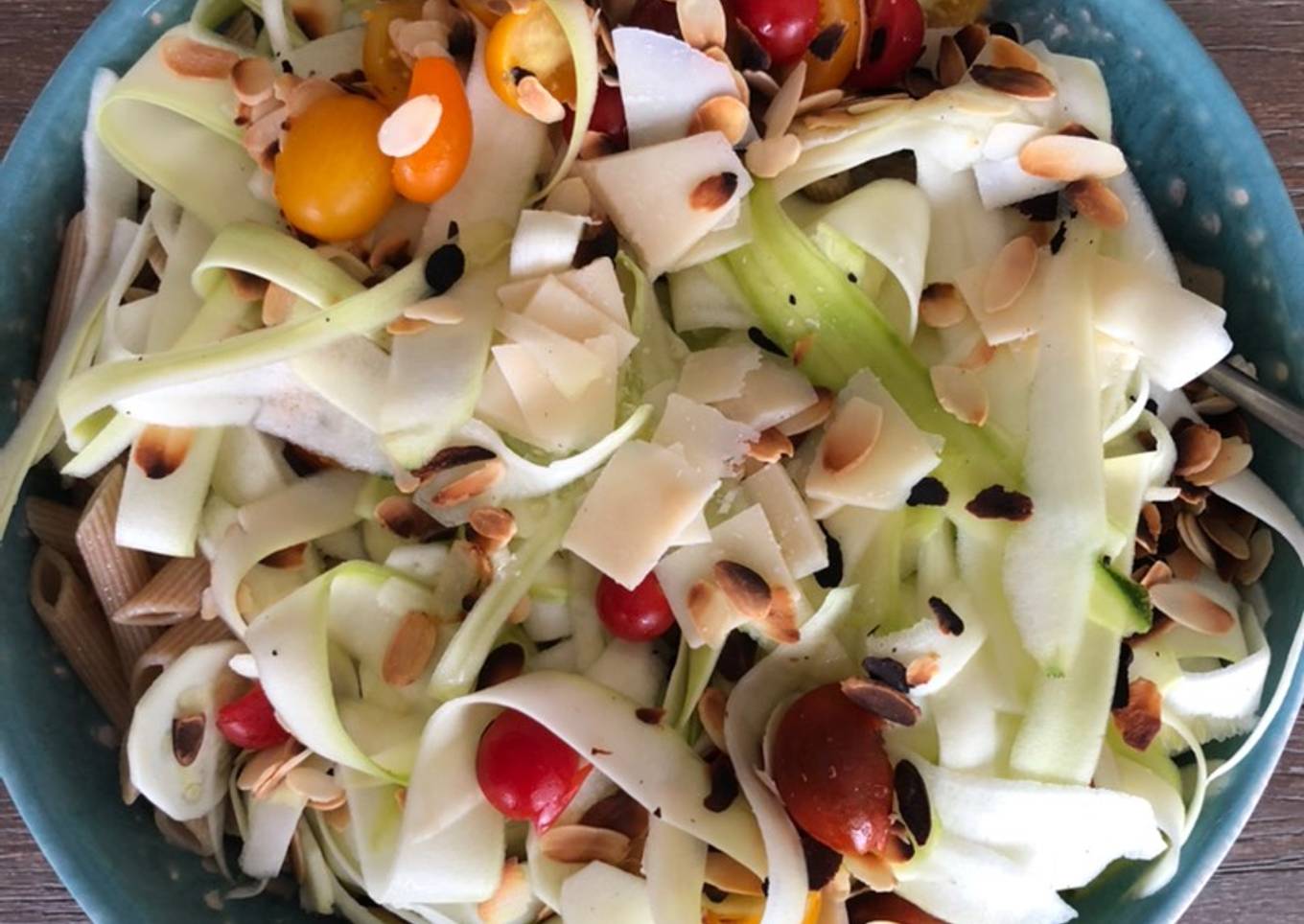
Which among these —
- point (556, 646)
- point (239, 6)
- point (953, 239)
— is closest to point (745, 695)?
point (556, 646)

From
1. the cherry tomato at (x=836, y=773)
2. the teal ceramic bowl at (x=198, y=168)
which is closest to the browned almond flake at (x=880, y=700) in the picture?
the cherry tomato at (x=836, y=773)

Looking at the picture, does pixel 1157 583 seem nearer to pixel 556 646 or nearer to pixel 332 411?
pixel 556 646

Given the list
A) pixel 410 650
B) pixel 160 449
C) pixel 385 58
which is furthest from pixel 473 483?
pixel 385 58

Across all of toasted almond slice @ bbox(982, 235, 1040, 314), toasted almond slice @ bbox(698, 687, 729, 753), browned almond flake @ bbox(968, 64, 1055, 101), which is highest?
browned almond flake @ bbox(968, 64, 1055, 101)

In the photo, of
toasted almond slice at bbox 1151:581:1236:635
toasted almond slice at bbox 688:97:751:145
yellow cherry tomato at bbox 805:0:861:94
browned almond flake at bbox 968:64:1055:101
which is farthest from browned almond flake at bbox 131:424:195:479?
toasted almond slice at bbox 1151:581:1236:635

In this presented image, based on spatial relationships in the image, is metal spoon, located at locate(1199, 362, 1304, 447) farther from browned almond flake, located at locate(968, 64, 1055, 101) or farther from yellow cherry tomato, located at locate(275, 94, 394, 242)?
yellow cherry tomato, located at locate(275, 94, 394, 242)

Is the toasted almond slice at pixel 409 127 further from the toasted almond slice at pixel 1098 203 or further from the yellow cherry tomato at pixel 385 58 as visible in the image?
the toasted almond slice at pixel 1098 203
